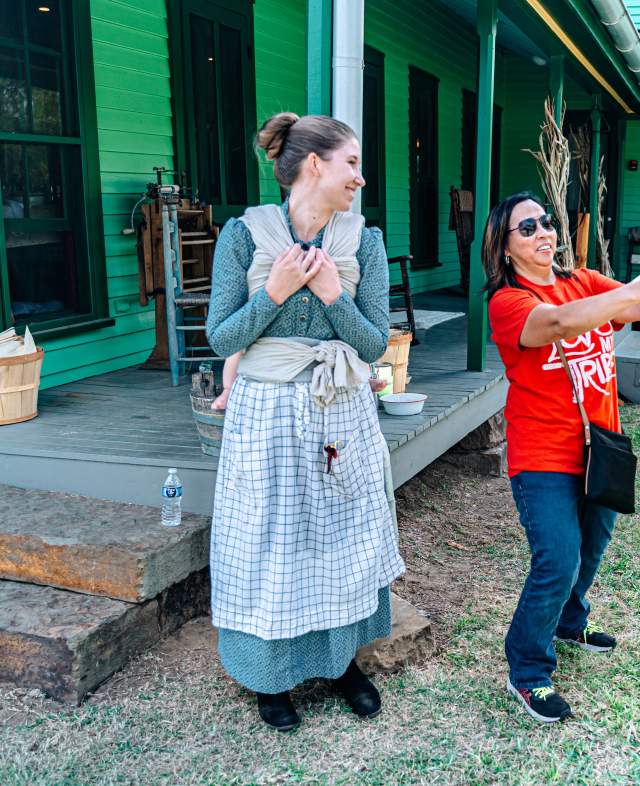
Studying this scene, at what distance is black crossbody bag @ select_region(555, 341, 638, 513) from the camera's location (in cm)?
246

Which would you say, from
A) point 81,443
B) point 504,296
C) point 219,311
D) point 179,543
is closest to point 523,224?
point 504,296

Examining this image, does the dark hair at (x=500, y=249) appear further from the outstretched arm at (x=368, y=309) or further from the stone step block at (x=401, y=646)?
the stone step block at (x=401, y=646)

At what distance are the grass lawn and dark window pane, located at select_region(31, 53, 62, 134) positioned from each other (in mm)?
2993

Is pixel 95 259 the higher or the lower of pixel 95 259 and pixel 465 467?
the higher

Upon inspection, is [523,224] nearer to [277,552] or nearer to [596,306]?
[596,306]

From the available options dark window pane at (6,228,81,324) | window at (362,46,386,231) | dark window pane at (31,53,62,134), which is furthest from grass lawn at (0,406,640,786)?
window at (362,46,386,231)

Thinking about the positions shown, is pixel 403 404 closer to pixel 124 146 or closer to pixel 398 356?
pixel 398 356

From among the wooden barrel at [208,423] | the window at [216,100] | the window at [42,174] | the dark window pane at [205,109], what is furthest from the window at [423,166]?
the wooden barrel at [208,423]

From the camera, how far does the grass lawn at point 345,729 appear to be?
2.37 meters

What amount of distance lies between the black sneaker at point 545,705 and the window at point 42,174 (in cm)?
319

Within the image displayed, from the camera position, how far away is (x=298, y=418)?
2.41 metres

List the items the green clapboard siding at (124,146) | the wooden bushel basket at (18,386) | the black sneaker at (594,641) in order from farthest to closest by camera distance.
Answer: the green clapboard siding at (124,146) < the wooden bushel basket at (18,386) < the black sneaker at (594,641)

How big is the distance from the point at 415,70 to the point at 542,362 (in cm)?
847

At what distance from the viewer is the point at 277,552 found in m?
2.42
